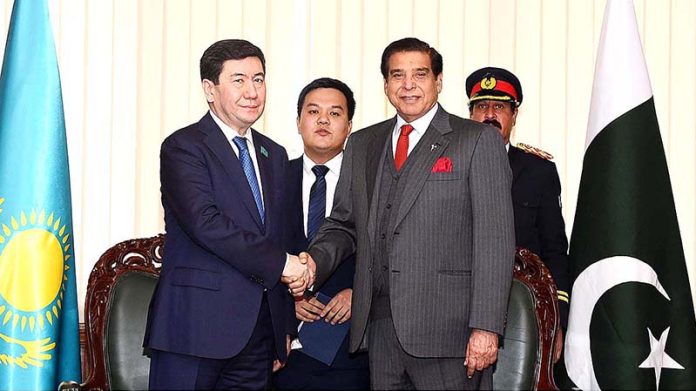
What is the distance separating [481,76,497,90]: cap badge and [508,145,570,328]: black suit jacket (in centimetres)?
35

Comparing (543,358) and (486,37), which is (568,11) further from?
(543,358)

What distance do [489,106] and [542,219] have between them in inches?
19.6

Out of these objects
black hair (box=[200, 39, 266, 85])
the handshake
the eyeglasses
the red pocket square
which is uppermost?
black hair (box=[200, 39, 266, 85])

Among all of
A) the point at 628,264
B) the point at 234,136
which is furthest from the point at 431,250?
the point at 628,264

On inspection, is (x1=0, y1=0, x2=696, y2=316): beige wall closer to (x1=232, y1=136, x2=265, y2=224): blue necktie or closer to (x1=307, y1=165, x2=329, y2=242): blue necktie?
(x1=307, y1=165, x2=329, y2=242): blue necktie

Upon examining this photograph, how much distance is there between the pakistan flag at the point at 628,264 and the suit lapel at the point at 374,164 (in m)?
0.87

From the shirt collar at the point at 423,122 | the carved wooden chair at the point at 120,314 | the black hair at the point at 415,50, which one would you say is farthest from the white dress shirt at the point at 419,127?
the carved wooden chair at the point at 120,314

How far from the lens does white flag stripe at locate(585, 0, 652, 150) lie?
4020 millimetres

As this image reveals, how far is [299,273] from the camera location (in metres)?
3.45

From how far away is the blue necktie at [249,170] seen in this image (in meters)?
3.46

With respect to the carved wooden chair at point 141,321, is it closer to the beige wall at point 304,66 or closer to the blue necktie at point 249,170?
the blue necktie at point 249,170

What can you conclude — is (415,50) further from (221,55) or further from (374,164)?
(221,55)

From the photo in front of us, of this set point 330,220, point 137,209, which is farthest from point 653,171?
point 137,209

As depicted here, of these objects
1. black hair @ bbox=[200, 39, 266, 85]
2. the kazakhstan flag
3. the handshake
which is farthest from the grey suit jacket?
the kazakhstan flag
